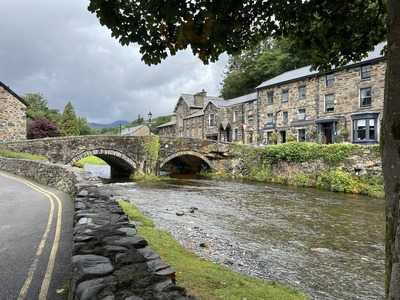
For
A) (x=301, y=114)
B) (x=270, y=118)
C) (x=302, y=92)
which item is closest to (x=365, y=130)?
(x=301, y=114)

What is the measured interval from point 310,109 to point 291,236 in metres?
26.6

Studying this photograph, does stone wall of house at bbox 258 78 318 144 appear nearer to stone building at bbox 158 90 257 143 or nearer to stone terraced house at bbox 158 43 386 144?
stone terraced house at bbox 158 43 386 144

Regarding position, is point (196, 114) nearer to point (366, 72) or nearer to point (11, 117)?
point (11, 117)

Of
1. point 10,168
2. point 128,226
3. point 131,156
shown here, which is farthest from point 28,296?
point 131,156

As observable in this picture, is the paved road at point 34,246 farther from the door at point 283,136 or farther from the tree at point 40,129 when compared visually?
the tree at point 40,129

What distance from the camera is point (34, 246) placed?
7.14m

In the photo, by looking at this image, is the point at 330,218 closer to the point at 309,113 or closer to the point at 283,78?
the point at 309,113

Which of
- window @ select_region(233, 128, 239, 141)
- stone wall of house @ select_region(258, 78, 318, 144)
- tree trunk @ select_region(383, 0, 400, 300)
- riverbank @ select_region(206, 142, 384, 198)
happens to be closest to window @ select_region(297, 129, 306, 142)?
stone wall of house @ select_region(258, 78, 318, 144)

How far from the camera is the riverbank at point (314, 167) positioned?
81.3ft

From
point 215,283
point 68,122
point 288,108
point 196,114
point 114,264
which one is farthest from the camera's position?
point 68,122

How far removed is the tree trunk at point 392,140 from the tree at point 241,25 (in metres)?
2.08

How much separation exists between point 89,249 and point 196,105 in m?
56.2

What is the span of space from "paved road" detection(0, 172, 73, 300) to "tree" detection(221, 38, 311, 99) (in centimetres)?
4650

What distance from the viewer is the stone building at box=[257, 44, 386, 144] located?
30203mm
